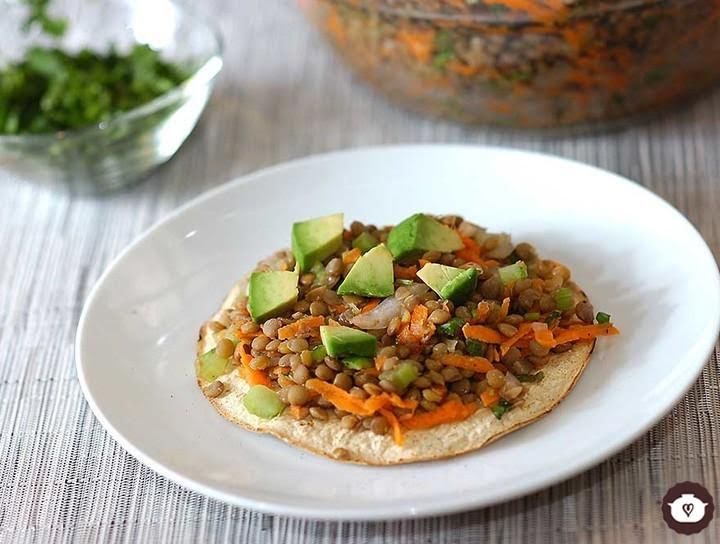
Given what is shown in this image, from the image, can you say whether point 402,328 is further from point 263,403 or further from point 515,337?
point 263,403

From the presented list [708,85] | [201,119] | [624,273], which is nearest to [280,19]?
[201,119]

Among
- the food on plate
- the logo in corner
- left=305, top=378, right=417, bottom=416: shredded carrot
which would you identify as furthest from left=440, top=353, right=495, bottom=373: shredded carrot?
the logo in corner

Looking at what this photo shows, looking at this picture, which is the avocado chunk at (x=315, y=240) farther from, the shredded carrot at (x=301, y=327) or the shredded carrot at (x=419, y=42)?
the shredded carrot at (x=419, y=42)

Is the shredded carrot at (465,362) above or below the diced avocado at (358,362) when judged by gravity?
above

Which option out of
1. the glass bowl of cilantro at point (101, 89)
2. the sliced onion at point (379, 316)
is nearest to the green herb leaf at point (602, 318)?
the sliced onion at point (379, 316)

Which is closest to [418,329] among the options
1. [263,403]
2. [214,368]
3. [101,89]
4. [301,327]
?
[301,327]

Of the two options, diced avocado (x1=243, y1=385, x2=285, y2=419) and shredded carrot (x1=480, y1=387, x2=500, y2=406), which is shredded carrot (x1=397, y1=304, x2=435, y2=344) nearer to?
shredded carrot (x1=480, y1=387, x2=500, y2=406)
